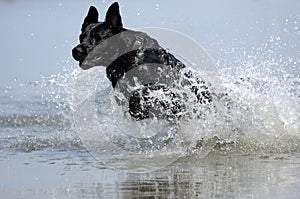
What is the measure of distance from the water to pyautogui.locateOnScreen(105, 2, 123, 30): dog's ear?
2.07ft

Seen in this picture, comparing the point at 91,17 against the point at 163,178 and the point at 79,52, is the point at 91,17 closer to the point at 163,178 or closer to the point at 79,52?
the point at 79,52

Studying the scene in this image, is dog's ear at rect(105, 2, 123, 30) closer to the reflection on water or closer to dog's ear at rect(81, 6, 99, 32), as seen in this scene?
dog's ear at rect(81, 6, 99, 32)

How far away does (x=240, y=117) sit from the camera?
22.2ft

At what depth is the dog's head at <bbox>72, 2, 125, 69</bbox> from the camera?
6.35 meters

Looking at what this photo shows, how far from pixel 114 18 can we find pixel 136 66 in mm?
536

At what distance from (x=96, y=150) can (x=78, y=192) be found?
2.05 m

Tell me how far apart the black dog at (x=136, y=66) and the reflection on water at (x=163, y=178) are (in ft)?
2.10

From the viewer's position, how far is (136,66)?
20.4ft

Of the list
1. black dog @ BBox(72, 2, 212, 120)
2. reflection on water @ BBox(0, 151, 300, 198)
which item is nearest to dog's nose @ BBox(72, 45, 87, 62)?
black dog @ BBox(72, 2, 212, 120)

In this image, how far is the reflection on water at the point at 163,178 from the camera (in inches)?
165

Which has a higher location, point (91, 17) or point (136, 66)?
point (91, 17)

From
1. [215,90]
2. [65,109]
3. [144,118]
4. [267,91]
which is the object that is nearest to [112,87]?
[144,118]

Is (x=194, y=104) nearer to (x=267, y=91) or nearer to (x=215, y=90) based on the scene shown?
(x=215, y=90)

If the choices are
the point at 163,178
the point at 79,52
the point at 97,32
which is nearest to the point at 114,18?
the point at 97,32
